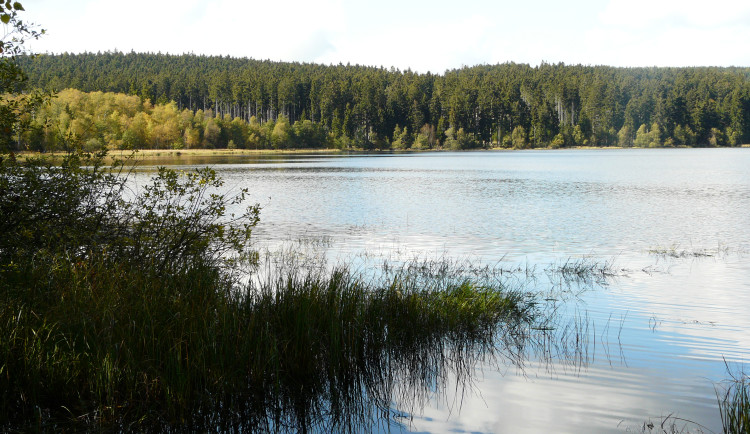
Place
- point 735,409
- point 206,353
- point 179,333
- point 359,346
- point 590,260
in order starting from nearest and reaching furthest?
point 735,409 < point 206,353 < point 179,333 < point 359,346 < point 590,260

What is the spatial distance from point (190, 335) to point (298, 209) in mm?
20054

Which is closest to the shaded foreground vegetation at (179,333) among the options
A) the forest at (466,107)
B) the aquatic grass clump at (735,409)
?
the aquatic grass clump at (735,409)

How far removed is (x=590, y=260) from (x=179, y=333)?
11008 millimetres

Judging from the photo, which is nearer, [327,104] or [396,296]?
[396,296]

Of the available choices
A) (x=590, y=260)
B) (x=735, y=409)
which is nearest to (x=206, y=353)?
(x=735, y=409)

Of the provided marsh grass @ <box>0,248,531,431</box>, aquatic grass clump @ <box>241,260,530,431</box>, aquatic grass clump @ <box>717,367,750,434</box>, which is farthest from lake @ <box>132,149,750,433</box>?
marsh grass @ <box>0,248,531,431</box>

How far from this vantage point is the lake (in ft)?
19.6

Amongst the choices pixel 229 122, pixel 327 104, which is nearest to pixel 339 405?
pixel 229 122

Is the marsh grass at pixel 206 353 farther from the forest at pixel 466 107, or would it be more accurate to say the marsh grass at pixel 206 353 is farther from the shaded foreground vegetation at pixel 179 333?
the forest at pixel 466 107

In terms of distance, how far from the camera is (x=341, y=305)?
23.1 feet

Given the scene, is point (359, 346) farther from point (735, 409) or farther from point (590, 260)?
point (590, 260)

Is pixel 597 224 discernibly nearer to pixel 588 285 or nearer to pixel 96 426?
pixel 588 285

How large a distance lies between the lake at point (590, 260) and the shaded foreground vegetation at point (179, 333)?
2.71 ft

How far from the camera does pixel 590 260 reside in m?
14.3
